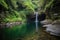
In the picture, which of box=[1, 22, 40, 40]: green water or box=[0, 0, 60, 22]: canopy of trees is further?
box=[0, 0, 60, 22]: canopy of trees

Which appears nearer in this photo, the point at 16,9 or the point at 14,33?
the point at 14,33

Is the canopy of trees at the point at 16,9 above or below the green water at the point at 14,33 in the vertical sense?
above

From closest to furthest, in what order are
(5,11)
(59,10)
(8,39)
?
(8,39) < (59,10) < (5,11)

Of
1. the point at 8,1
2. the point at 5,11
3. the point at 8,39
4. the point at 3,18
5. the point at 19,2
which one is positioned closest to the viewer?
the point at 8,39

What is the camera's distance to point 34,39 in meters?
20.4

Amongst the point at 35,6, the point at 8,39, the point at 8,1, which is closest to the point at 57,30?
the point at 8,39

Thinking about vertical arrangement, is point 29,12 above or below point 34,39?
above

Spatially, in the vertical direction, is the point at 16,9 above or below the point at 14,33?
above

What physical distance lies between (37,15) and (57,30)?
133 ft

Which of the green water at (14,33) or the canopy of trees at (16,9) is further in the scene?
the canopy of trees at (16,9)

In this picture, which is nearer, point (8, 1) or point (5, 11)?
point (5, 11)

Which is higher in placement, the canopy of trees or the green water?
the canopy of trees

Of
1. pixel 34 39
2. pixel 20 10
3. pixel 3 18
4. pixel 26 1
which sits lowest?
pixel 34 39

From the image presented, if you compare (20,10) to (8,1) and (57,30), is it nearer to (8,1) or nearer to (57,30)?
(8,1)
